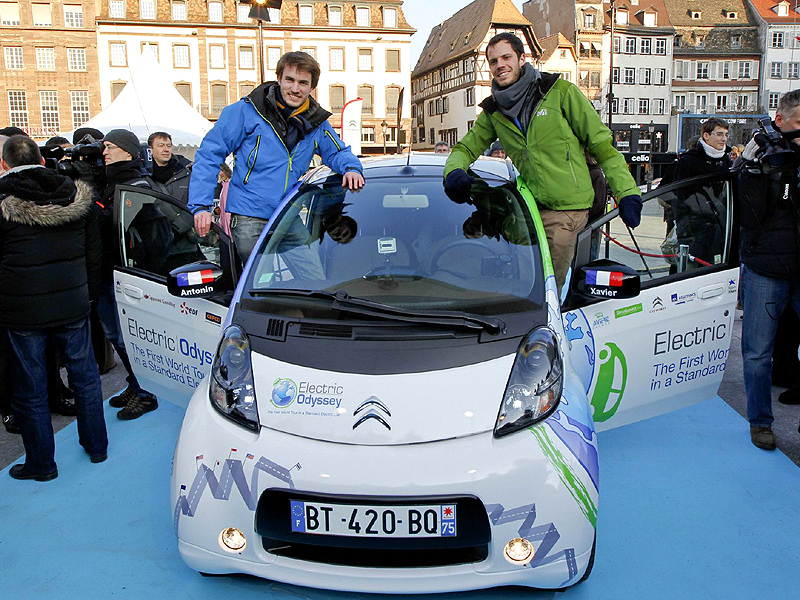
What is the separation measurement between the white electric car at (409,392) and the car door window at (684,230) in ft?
0.50

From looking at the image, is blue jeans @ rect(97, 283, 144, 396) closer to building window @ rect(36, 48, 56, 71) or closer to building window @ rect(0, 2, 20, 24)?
building window @ rect(36, 48, 56, 71)

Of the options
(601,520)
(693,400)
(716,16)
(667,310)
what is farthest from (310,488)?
(716,16)

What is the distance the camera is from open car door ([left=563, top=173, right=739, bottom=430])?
10.4ft

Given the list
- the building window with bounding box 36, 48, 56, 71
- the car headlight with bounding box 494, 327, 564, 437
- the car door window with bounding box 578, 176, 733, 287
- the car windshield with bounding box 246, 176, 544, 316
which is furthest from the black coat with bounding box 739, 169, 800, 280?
the building window with bounding box 36, 48, 56, 71

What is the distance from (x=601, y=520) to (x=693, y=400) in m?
0.89

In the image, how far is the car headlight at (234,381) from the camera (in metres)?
2.38

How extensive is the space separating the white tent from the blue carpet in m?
12.0

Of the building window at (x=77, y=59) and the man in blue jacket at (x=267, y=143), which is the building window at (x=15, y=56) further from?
the man in blue jacket at (x=267, y=143)

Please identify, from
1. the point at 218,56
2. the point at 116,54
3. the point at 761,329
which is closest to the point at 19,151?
the point at 761,329

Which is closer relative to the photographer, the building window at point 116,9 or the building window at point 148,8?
the building window at point 116,9

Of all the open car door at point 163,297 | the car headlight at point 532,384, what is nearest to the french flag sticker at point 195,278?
the open car door at point 163,297

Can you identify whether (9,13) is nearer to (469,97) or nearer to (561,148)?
(469,97)

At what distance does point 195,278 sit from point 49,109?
5309 centimetres

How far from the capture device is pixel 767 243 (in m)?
3.79
